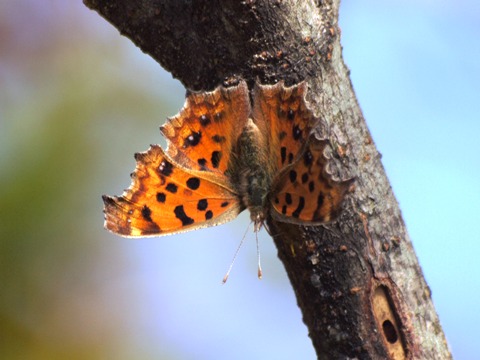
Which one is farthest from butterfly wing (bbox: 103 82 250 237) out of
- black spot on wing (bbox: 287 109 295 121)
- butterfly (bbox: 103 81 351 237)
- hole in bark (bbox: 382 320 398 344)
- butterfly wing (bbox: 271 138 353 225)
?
hole in bark (bbox: 382 320 398 344)

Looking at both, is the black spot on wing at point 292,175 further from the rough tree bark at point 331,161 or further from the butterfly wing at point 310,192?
the rough tree bark at point 331,161

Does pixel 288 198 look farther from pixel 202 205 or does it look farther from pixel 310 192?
pixel 202 205

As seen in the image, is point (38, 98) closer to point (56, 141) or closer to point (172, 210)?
point (56, 141)

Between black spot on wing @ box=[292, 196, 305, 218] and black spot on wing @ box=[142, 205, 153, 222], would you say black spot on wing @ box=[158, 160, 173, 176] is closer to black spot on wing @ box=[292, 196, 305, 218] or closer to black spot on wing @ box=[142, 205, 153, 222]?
black spot on wing @ box=[142, 205, 153, 222]

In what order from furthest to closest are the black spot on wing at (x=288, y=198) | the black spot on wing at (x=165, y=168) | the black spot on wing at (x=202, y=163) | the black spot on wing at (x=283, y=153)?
1. the black spot on wing at (x=202, y=163)
2. the black spot on wing at (x=165, y=168)
3. the black spot on wing at (x=283, y=153)
4. the black spot on wing at (x=288, y=198)

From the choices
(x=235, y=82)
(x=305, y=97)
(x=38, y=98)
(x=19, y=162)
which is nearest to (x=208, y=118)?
(x=235, y=82)

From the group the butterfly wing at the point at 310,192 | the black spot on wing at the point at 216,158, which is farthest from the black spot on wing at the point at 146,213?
the butterfly wing at the point at 310,192
